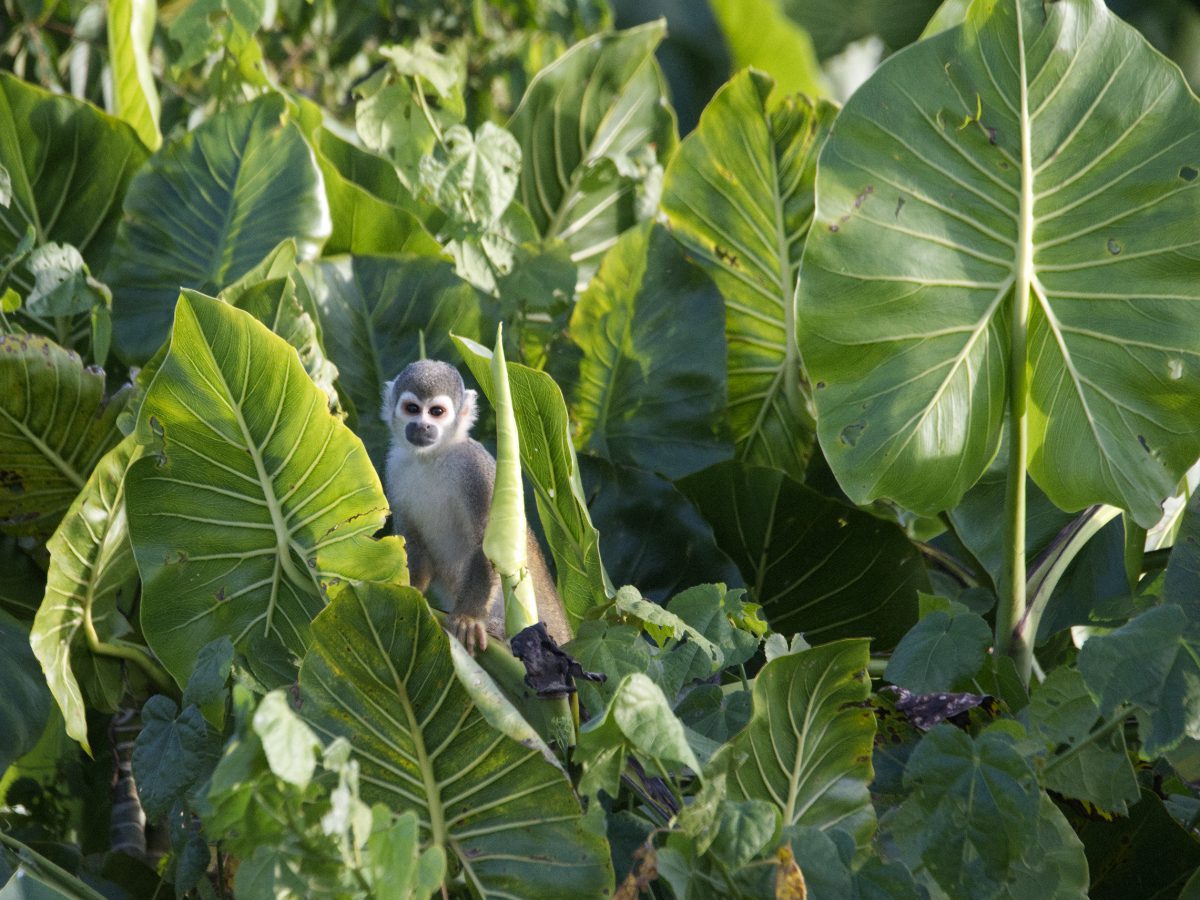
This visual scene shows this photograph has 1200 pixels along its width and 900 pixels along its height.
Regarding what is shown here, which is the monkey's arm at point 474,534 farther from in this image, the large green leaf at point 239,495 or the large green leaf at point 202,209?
the large green leaf at point 202,209

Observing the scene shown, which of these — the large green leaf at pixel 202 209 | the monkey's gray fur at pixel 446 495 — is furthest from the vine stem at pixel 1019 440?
the large green leaf at pixel 202 209

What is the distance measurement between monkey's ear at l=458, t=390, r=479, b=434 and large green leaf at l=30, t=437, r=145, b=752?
65cm

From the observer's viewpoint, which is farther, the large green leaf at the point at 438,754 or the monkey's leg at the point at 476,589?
the monkey's leg at the point at 476,589

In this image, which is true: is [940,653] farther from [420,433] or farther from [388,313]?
[388,313]

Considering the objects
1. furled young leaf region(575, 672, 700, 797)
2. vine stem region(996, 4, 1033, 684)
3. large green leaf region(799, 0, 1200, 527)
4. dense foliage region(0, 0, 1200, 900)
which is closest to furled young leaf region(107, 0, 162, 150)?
dense foliage region(0, 0, 1200, 900)

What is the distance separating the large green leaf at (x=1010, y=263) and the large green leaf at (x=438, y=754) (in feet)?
2.20

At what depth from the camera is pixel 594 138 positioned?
2912 millimetres

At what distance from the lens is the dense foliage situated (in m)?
1.39

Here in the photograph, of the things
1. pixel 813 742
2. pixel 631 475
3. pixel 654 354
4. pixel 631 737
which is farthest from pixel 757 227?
pixel 631 737

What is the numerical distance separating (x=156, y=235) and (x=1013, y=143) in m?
1.49

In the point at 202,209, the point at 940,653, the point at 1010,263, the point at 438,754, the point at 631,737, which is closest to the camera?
the point at 631,737

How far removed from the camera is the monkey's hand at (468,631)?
5.88 feet

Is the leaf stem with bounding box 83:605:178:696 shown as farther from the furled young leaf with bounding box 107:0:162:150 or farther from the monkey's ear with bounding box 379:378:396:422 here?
the furled young leaf with bounding box 107:0:162:150

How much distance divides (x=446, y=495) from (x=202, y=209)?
695 mm
